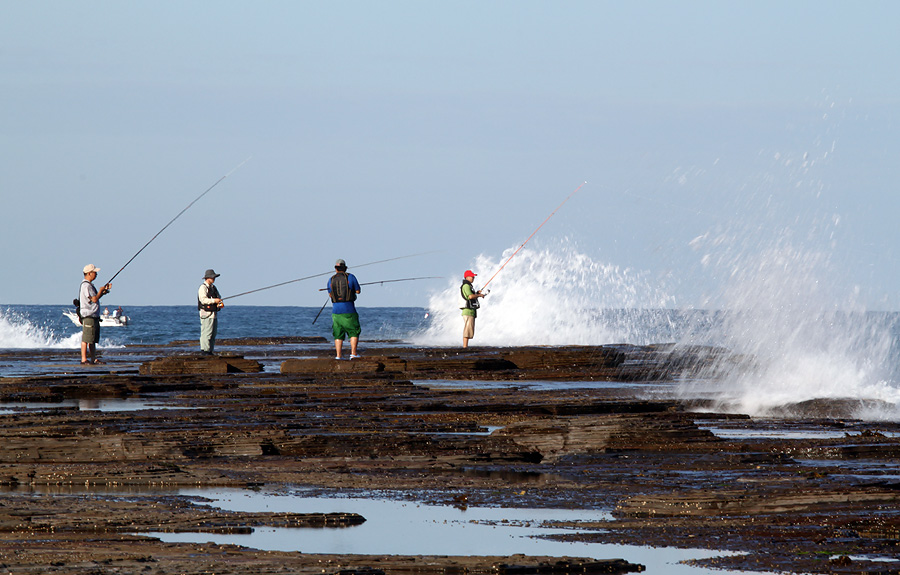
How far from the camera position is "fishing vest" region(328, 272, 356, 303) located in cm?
1948

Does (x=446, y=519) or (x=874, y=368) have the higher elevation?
(x=874, y=368)

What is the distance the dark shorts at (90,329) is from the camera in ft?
69.1

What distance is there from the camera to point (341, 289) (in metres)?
19.5

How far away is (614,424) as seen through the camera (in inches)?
395

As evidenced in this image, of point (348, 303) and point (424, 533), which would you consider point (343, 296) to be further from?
point (424, 533)

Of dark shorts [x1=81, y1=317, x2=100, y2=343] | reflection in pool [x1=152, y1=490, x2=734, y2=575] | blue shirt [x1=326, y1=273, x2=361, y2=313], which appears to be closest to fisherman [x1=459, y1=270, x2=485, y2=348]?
blue shirt [x1=326, y1=273, x2=361, y2=313]

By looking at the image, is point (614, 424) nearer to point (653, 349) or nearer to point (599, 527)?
point (599, 527)

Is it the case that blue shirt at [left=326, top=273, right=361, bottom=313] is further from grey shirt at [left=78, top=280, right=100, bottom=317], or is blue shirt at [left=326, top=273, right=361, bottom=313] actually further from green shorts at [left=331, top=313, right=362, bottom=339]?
grey shirt at [left=78, top=280, right=100, bottom=317]

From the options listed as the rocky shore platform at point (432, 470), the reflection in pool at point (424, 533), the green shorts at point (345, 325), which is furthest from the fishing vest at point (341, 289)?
the reflection in pool at point (424, 533)

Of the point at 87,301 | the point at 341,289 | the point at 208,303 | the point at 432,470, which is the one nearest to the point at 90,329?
the point at 87,301

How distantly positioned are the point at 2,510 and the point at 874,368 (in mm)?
15169

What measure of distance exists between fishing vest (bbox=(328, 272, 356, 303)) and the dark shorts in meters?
4.39

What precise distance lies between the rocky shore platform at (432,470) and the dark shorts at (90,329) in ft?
16.8

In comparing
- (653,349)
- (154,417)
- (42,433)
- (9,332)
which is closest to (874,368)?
(653,349)
